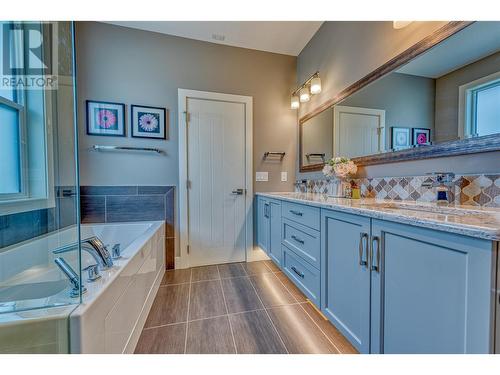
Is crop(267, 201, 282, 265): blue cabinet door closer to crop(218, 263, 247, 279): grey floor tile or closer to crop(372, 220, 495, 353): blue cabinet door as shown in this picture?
crop(218, 263, 247, 279): grey floor tile

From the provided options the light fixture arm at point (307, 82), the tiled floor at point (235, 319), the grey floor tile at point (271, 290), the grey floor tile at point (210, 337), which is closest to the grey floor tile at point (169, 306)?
the tiled floor at point (235, 319)

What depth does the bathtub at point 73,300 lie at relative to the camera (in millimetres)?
758

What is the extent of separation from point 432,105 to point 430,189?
0.52 meters

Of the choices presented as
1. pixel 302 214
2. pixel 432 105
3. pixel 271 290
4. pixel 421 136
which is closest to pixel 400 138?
pixel 421 136

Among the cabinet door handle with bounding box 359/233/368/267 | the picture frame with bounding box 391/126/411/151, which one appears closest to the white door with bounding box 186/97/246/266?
the picture frame with bounding box 391/126/411/151

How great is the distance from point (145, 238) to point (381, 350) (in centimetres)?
168

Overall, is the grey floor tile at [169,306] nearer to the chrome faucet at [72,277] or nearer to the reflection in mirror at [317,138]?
the chrome faucet at [72,277]

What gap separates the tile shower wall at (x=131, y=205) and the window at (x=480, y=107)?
2465mm

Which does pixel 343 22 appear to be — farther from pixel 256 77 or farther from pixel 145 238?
pixel 145 238

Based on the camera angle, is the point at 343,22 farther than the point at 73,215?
Yes

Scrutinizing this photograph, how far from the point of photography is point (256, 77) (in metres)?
2.64
